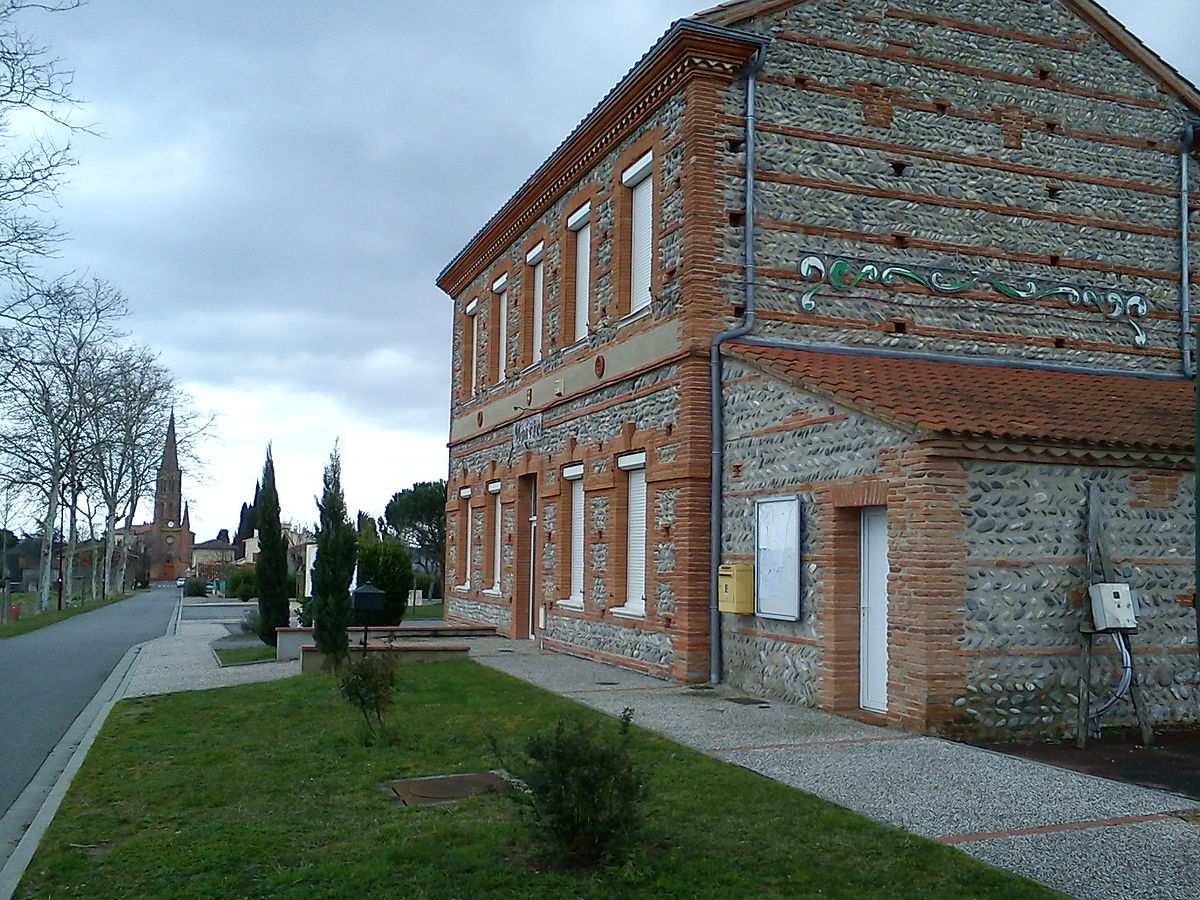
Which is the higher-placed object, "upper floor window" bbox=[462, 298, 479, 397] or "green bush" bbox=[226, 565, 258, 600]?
"upper floor window" bbox=[462, 298, 479, 397]

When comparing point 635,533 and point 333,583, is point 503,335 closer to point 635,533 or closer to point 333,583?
point 635,533

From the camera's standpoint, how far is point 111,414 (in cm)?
4625

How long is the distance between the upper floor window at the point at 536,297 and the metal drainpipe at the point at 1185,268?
10.2 m

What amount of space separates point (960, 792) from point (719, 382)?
23.9 feet

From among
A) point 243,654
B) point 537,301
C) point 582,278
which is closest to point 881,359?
point 582,278

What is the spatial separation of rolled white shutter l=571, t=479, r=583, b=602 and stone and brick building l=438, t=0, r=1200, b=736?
0.07m

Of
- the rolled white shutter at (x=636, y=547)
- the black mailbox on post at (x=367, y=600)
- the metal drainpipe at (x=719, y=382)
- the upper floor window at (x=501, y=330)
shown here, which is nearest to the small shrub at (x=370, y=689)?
the black mailbox on post at (x=367, y=600)

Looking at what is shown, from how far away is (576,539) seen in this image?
61.2 ft

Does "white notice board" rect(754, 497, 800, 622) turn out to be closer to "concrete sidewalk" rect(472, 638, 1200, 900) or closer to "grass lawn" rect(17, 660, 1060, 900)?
"concrete sidewalk" rect(472, 638, 1200, 900)

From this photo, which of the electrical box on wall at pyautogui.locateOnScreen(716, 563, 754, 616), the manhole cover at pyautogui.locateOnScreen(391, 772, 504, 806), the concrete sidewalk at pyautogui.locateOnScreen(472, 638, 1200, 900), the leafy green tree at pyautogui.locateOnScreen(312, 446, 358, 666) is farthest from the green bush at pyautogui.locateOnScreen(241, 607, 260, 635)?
the manhole cover at pyautogui.locateOnScreen(391, 772, 504, 806)

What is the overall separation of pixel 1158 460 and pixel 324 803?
812 centimetres

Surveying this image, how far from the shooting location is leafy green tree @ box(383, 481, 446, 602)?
174ft

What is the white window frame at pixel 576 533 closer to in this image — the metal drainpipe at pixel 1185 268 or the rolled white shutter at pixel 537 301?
the rolled white shutter at pixel 537 301

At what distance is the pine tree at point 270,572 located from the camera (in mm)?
22719
